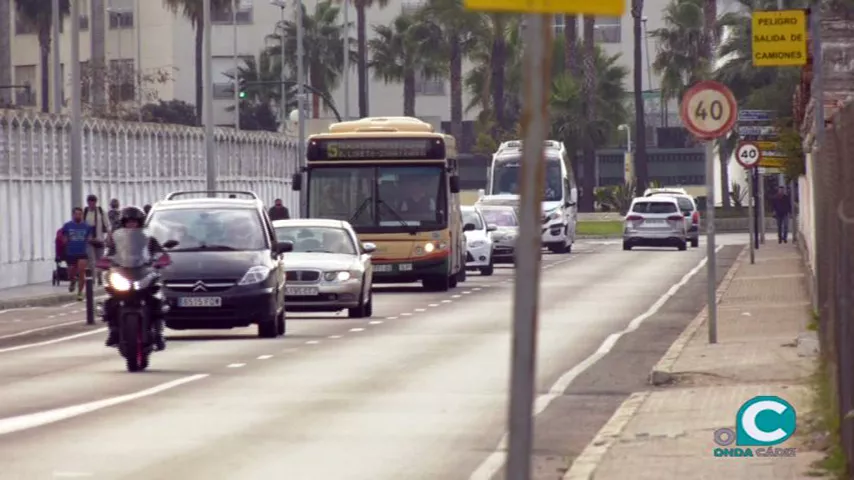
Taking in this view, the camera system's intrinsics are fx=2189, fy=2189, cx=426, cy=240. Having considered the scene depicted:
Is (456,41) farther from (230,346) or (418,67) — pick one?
(230,346)

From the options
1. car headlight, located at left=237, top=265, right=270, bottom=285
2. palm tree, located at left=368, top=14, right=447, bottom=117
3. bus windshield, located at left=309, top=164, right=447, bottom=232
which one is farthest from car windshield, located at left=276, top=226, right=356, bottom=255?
palm tree, located at left=368, top=14, right=447, bottom=117

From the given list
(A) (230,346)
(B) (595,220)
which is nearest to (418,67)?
(B) (595,220)

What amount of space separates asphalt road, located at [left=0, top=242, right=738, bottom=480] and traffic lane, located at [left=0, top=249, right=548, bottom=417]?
3 cm

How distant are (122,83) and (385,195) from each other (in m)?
60.6

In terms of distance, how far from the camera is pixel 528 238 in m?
5.87

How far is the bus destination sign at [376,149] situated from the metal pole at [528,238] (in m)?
31.7

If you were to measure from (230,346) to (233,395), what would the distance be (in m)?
6.90

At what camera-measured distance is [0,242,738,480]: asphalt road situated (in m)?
12.5

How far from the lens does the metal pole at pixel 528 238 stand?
5848mm

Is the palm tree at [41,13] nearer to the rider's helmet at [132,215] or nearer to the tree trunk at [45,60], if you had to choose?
the tree trunk at [45,60]

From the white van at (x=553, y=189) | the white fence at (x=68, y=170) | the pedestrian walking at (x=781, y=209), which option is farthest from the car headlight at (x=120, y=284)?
the pedestrian walking at (x=781, y=209)

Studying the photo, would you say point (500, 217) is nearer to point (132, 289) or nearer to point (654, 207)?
point (654, 207)

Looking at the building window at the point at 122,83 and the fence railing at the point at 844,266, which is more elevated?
the building window at the point at 122,83

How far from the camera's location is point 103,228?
1591 inches
